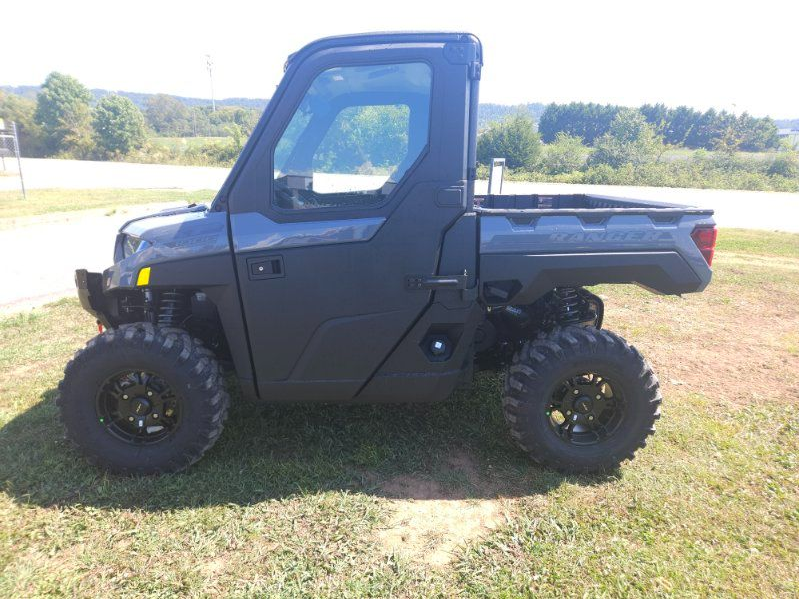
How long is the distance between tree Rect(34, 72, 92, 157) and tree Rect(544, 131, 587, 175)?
44869 mm

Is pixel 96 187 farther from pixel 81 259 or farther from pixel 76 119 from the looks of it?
pixel 76 119

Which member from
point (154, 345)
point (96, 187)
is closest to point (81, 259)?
point (154, 345)

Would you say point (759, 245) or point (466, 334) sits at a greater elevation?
point (466, 334)

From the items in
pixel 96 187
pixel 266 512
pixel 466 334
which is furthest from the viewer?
pixel 96 187

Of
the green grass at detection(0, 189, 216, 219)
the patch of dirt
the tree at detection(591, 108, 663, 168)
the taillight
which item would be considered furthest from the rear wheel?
the tree at detection(591, 108, 663, 168)

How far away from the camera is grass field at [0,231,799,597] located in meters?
2.29

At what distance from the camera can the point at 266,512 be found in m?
2.69

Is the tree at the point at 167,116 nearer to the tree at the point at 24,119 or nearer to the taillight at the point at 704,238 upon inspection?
the tree at the point at 24,119

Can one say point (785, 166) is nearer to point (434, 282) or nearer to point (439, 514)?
point (434, 282)

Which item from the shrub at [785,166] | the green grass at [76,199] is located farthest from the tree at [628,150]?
the green grass at [76,199]

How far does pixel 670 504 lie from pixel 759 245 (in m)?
10.8

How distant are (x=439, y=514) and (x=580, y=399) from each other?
1.10 metres

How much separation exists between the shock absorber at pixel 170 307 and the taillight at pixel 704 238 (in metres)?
3.11

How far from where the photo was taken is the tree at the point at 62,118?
168 feet
